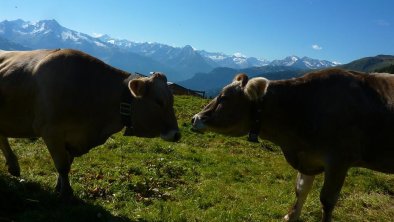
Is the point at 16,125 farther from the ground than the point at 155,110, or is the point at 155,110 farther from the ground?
the point at 155,110

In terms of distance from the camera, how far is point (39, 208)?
8.27 metres

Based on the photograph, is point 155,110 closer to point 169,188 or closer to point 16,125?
point 169,188

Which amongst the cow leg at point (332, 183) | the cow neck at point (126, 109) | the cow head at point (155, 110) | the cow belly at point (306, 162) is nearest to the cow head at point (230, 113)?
the cow head at point (155, 110)

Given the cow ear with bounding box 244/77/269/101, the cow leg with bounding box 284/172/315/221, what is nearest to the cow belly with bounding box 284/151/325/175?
the cow leg with bounding box 284/172/315/221

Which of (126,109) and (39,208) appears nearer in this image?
(39,208)

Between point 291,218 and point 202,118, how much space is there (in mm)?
2783

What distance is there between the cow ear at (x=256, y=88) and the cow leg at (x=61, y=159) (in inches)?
143

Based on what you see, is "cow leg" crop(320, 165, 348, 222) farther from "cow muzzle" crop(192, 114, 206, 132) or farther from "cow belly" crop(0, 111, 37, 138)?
"cow belly" crop(0, 111, 37, 138)

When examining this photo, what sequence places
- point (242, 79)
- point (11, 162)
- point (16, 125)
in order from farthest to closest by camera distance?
point (11, 162) < point (16, 125) < point (242, 79)

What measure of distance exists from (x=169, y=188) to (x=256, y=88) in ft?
12.2

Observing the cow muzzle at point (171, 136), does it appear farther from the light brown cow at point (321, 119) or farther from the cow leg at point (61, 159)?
the cow leg at point (61, 159)

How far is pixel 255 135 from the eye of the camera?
28.2 ft

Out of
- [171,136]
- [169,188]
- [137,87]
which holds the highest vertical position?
[137,87]

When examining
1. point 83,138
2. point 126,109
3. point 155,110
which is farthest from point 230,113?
point 83,138
